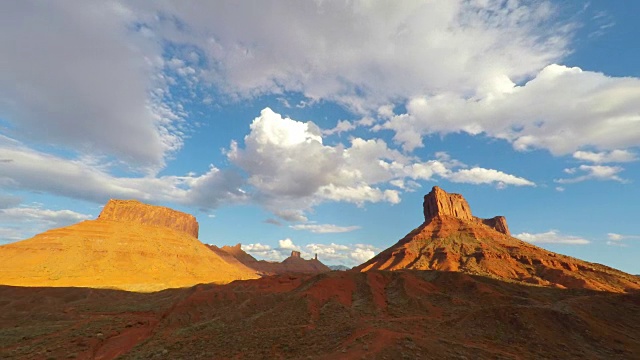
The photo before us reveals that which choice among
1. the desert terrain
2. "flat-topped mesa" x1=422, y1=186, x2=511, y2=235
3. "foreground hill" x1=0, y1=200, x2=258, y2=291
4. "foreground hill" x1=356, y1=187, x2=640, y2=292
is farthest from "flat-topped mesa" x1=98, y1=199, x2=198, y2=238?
"flat-topped mesa" x1=422, y1=186, x2=511, y2=235

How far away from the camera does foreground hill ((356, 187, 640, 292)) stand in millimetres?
85500

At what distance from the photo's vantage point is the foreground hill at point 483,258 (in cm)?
8550

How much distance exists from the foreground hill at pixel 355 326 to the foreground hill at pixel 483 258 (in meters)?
34.2

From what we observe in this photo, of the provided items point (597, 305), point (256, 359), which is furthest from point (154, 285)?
point (597, 305)

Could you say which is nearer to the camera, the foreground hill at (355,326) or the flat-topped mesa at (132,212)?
the foreground hill at (355,326)

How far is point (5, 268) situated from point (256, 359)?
395 feet

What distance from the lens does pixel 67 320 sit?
48500 mm

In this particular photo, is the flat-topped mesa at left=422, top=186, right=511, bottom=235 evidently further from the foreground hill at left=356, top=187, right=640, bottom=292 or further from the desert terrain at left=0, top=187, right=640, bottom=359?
the desert terrain at left=0, top=187, right=640, bottom=359

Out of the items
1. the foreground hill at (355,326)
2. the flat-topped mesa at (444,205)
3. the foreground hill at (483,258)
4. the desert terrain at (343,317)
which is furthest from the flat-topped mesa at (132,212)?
the flat-topped mesa at (444,205)

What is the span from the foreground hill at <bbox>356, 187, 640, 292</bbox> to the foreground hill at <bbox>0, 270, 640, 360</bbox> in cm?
3424

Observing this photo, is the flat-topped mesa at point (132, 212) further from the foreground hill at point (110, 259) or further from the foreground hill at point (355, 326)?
the foreground hill at point (355, 326)

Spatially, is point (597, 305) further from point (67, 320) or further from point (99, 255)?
point (99, 255)

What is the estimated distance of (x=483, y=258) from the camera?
331ft

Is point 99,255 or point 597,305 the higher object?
point 99,255
